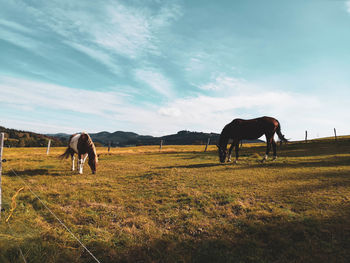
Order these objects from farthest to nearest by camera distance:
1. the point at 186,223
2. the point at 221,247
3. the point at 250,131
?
the point at 250,131 < the point at 186,223 < the point at 221,247

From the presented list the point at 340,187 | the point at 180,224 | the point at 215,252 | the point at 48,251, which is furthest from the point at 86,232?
the point at 340,187

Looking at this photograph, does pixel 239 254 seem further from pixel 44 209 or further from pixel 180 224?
pixel 44 209

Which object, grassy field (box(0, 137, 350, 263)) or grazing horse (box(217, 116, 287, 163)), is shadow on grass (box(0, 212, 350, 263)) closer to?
grassy field (box(0, 137, 350, 263))

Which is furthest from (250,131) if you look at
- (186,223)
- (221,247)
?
(221,247)

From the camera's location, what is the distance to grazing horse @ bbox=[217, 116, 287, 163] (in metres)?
14.9

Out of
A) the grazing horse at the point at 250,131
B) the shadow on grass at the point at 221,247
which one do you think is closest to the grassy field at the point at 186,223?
the shadow on grass at the point at 221,247

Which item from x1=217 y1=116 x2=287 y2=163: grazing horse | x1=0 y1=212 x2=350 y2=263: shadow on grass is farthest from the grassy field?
x1=217 y1=116 x2=287 y2=163: grazing horse

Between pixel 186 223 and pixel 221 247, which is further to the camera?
pixel 186 223

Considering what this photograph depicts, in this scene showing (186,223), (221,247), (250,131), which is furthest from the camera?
(250,131)

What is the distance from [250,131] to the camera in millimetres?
15234

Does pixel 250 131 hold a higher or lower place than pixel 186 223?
higher

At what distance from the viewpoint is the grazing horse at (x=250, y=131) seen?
14938 millimetres

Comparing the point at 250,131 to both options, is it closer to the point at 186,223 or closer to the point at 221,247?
the point at 186,223

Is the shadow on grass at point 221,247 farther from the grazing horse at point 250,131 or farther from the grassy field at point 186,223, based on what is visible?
the grazing horse at point 250,131
